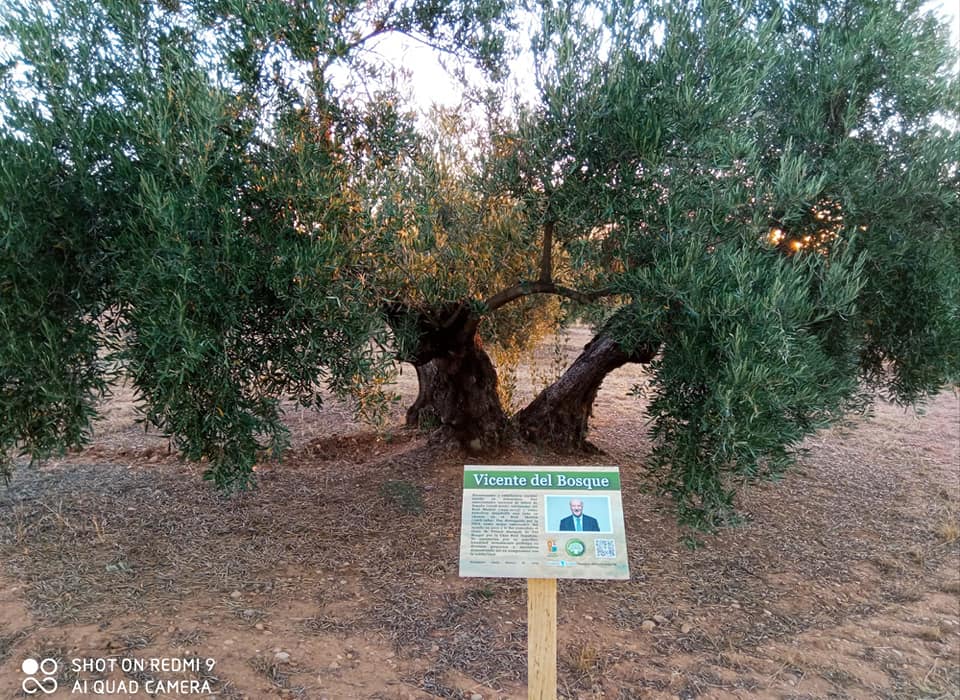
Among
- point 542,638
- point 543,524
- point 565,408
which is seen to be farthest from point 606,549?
point 565,408

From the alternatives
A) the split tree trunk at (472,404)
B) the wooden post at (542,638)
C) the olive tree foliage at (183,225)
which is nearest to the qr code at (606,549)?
the wooden post at (542,638)

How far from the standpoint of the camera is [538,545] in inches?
139

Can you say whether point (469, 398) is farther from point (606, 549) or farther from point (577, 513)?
point (606, 549)

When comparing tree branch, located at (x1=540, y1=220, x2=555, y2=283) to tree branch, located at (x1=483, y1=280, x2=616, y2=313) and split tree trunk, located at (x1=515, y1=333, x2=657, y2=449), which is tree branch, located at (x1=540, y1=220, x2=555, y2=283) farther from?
split tree trunk, located at (x1=515, y1=333, x2=657, y2=449)

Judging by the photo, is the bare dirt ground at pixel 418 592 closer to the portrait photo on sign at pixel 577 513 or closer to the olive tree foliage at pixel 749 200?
the olive tree foliage at pixel 749 200

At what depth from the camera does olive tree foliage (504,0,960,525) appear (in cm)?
419

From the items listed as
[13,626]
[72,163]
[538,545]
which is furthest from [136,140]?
[13,626]

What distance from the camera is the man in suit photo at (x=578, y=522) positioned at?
3580 mm

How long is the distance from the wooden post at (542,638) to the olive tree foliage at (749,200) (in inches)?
56.2

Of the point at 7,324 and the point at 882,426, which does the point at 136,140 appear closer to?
the point at 7,324

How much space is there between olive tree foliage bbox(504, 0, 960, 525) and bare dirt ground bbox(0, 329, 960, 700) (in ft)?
4.14

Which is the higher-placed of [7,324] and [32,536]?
[7,324]

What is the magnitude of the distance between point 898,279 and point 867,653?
285 cm

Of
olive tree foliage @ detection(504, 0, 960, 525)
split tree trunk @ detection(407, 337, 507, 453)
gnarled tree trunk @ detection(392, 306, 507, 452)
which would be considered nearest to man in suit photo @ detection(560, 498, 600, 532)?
olive tree foliage @ detection(504, 0, 960, 525)
